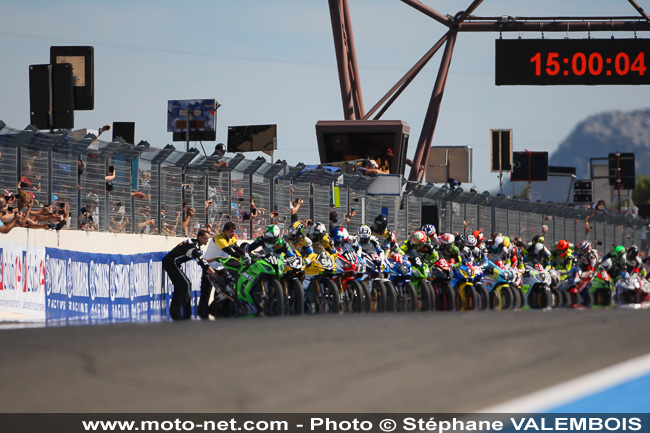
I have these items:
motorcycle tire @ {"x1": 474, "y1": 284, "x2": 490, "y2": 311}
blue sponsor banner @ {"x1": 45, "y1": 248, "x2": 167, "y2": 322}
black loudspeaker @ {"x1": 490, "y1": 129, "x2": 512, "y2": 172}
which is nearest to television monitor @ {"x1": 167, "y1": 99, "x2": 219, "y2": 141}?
blue sponsor banner @ {"x1": 45, "y1": 248, "x2": 167, "y2": 322}

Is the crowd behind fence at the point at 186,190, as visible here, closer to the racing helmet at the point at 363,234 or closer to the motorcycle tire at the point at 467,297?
the racing helmet at the point at 363,234

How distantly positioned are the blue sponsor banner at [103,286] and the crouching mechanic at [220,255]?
0.63 m

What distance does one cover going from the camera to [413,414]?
4.82m

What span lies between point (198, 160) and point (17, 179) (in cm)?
471

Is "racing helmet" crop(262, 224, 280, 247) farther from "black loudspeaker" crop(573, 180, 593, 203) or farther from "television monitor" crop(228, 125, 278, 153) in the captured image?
"black loudspeaker" crop(573, 180, 593, 203)

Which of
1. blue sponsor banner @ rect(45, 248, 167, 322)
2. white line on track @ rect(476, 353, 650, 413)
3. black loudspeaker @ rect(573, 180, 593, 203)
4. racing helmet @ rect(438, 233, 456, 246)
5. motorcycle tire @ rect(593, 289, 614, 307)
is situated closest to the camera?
white line on track @ rect(476, 353, 650, 413)

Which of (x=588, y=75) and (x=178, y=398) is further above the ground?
(x=588, y=75)

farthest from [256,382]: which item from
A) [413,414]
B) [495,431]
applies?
[495,431]

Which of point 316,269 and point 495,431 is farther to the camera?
point 316,269

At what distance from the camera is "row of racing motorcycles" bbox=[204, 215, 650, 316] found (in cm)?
1498

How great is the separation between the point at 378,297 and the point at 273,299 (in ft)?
6.21

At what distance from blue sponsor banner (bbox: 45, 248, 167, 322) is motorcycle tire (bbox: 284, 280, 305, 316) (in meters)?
1.71

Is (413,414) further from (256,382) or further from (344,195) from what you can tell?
(344,195)

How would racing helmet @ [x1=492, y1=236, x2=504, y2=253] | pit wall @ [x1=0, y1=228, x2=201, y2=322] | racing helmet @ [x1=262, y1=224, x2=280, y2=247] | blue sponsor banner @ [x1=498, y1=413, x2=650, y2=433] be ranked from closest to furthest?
1. blue sponsor banner @ [x1=498, y1=413, x2=650, y2=433]
2. pit wall @ [x1=0, y1=228, x2=201, y2=322]
3. racing helmet @ [x1=262, y1=224, x2=280, y2=247]
4. racing helmet @ [x1=492, y1=236, x2=504, y2=253]
